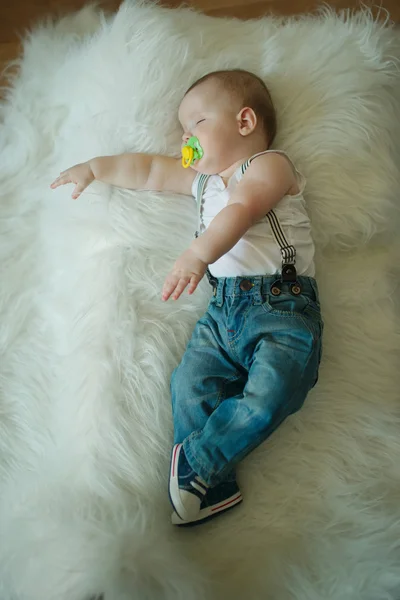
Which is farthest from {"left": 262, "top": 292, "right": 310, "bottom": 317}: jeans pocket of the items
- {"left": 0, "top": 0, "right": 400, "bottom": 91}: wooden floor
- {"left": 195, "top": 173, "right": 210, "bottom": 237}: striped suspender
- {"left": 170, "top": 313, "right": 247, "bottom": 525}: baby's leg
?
{"left": 0, "top": 0, "right": 400, "bottom": 91}: wooden floor

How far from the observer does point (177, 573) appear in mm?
757

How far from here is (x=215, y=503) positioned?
0.86 meters

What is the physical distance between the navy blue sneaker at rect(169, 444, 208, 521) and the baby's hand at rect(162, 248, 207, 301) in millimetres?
272

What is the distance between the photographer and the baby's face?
94 cm

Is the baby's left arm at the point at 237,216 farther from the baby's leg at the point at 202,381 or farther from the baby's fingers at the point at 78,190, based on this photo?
the baby's fingers at the point at 78,190

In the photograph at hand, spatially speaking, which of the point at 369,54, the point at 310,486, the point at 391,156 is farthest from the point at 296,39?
the point at 310,486

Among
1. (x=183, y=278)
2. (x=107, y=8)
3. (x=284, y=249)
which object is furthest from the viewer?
(x=107, y=8)

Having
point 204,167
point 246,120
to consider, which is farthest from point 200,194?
point 246,120

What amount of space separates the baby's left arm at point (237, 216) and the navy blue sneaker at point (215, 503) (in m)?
0.34

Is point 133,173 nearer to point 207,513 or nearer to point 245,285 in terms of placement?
point 245,285

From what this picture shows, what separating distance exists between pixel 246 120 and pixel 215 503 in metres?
0.68

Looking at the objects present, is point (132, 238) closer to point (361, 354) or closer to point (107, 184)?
point (107, 184)

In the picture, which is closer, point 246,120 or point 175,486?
point 175,486

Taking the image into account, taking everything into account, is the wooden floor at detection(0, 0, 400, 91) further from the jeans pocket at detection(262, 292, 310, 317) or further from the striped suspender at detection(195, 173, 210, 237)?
the jeans pocket at detection(262, 292, 310, 317)
